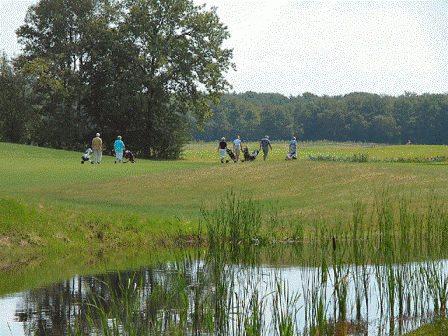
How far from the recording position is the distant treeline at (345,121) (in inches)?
5605

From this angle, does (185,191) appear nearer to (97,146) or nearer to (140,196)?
(140,196)

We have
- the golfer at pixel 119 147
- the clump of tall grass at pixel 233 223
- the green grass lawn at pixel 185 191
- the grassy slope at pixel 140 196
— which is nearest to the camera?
the clump of tall grass at pixel 233 223

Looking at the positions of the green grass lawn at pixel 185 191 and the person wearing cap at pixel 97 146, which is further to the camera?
the person wearing cap at pixel 97 146

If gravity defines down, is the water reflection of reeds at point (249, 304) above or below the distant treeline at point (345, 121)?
below

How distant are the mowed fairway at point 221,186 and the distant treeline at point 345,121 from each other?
117m

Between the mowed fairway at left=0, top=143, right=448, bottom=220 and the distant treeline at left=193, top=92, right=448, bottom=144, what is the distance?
117386mm

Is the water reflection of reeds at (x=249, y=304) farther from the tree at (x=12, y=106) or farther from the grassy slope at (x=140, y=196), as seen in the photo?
the tree at (x=12, y=106)

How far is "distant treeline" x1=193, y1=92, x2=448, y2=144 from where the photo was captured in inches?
5605

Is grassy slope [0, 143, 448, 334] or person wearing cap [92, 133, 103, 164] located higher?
person wearing cap [92, 133, 103, 164]

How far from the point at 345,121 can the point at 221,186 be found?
5145 inches

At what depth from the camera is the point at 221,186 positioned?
2720 centimetres

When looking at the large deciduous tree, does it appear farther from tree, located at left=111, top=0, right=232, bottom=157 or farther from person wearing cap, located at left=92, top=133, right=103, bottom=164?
person wearing cap, located at left=92, top=133, right=103, bottom=164

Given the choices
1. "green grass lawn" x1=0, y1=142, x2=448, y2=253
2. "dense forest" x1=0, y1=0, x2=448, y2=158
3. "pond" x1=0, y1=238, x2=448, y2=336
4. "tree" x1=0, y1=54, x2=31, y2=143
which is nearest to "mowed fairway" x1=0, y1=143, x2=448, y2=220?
"green grass lawn" x1=0, y1=142, x2=448, y2=253

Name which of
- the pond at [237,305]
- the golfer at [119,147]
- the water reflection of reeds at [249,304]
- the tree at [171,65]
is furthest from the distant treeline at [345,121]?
the pond at [237,305]
